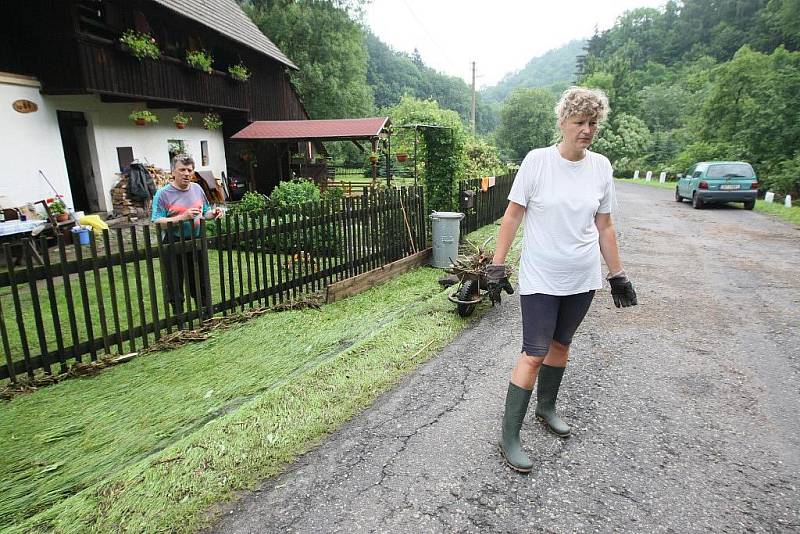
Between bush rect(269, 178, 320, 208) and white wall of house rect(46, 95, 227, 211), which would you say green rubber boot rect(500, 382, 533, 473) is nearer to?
bush rect(269, 178, 320, 208)

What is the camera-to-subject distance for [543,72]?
142 m

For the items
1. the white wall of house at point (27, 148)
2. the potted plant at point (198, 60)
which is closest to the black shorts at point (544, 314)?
the white wall of house at point (27, 148)

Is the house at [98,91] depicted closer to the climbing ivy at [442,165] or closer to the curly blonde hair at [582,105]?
the climbing ivy at [442,165]

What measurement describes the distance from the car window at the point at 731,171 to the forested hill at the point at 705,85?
21.3 ft

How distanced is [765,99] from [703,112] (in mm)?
8722

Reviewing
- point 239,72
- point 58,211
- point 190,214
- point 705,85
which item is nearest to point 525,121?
point 705,85

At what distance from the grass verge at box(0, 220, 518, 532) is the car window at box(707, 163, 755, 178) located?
15218 millimetres

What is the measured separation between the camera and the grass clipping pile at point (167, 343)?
3.87 m

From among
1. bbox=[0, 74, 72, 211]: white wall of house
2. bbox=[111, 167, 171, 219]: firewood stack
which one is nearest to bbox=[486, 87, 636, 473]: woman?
bbox=[0, 74, 72, 211]: white wall of house

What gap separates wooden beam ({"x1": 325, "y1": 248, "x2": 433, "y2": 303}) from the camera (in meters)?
6.47

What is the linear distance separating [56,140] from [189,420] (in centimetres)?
1099

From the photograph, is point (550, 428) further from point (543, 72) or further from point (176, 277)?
point (543, 72)

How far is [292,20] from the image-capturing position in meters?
33.8

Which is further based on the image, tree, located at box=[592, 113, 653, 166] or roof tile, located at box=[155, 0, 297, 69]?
tree, located at box=[592, 113, 653, 166]
